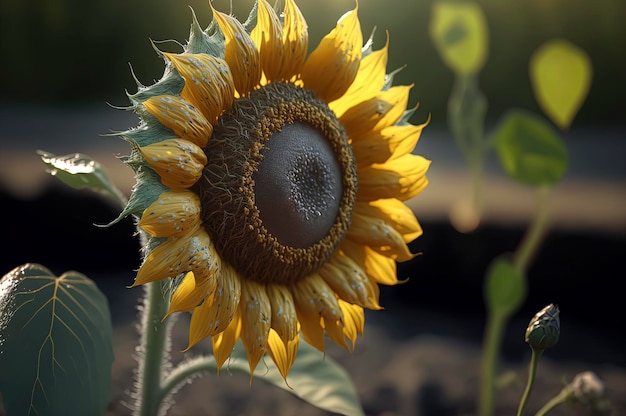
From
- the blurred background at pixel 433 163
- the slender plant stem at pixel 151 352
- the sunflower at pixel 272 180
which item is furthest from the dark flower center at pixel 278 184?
the blurred background at pixel 433 163

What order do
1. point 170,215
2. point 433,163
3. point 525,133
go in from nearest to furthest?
point 170,215 → point 525,133 → point 433,163

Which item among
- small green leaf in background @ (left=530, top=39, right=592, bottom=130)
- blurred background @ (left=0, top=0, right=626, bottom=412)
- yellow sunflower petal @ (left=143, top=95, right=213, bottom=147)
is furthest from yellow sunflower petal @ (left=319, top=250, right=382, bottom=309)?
blurred background @ (left=0, top=0, right=626, bottom=412)

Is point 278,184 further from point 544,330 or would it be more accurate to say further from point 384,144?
point 544,330

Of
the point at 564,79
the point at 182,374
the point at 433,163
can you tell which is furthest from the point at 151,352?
the point at 433,163

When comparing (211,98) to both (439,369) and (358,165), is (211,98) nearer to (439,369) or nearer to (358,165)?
(358,165)

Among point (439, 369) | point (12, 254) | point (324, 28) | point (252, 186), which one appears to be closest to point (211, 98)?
point (252, 186)

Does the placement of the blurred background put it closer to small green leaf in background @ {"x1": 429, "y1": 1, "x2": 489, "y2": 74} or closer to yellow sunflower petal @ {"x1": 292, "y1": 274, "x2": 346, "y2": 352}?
small green leaf in background @ {"x1": 429, "y1": 1, "x2": 489, "y2": 74}

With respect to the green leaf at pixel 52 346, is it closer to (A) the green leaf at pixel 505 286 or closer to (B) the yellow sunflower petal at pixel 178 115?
(B) the yellow sunflower petal at pixel 178 115
